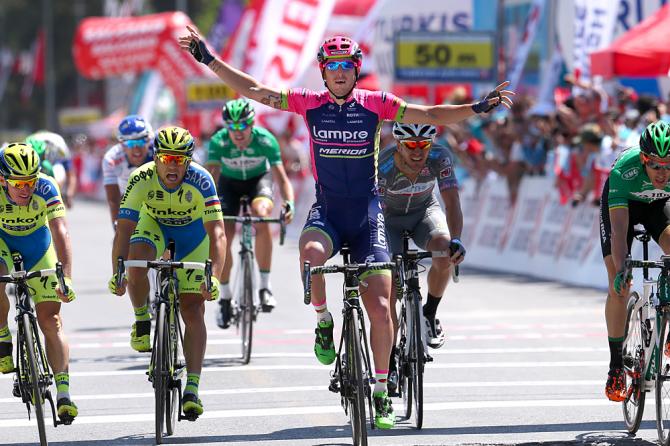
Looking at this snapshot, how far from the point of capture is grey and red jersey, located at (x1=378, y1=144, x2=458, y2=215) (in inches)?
403

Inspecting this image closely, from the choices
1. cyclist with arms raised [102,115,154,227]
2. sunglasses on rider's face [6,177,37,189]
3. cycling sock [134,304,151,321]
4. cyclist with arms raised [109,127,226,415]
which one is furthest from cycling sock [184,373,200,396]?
cyclist with arms raised [102,115,154,227]

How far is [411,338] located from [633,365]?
1.35 metres

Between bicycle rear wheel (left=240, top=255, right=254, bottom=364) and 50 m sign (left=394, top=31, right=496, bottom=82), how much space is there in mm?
14327

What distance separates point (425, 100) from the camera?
3161 cm

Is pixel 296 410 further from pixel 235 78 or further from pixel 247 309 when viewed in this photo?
pixel 247 309

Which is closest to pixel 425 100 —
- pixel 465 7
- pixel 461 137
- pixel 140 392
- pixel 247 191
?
Answer: pixel 465 7

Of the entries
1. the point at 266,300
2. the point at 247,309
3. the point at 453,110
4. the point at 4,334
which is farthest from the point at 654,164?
the point at 266,300

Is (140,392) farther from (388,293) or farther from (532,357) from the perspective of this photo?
(532,357)

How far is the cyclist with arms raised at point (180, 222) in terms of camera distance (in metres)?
9.27

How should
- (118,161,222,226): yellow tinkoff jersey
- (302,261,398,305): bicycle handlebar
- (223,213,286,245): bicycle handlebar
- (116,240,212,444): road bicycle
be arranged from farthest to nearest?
1. (223,213,286,245): bicycle handlebar
2. (118,161,222,226): yellow tinkoff jersey
3. (116,240,212,444): road bicycle
4. (302,261,398,305): bicycle handlebar

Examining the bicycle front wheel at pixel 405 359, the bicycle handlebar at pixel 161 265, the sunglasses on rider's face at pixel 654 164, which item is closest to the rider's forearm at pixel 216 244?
the bicycle handlebar at pixel 161 265

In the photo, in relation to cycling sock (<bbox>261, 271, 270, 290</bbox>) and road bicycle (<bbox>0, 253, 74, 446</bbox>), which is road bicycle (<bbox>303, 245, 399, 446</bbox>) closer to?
road bicycle (<bbox>0, 253, 74, 446</bbox>)

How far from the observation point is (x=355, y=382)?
27.9 feet

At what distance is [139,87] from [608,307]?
48000 mm
